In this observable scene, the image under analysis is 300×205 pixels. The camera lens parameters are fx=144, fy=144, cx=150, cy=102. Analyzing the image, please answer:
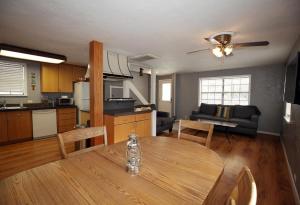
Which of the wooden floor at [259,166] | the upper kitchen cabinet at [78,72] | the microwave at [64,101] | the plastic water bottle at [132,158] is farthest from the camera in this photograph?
the upper kitchen cabinet at [78,72]

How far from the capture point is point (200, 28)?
2076mm

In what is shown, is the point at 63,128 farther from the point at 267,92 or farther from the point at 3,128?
the point at 267,92

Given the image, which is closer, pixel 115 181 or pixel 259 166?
pixel 115 181

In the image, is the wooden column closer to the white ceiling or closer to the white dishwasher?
the white ceiling

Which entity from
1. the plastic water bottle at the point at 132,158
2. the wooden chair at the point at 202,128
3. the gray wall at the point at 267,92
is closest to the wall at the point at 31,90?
the wooden chair at the point at 202,128

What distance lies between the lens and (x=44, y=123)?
388 centimetres

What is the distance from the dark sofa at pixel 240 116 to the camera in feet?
13.8

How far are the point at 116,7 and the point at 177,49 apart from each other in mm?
1758

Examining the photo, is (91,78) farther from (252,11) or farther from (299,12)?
(299,12)

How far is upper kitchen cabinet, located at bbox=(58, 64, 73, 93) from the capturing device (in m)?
4.44

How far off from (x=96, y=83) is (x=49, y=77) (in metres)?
2.65

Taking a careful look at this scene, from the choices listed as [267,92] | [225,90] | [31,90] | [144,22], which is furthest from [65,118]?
[267,92]

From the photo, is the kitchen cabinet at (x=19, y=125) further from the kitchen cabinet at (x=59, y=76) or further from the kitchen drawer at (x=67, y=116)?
the kitchen cabinet at (x=59, y=76)

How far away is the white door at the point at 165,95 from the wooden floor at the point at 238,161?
318 centimetres
